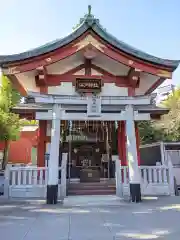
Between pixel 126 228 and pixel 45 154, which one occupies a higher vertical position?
pixel 45 154

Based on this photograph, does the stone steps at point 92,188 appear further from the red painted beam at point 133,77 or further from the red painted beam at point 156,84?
the red painted beam at point 156,84

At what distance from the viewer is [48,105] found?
25.3 feet

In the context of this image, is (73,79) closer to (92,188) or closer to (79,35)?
(79,35)

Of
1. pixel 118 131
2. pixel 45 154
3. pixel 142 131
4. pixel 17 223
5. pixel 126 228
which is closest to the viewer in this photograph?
pixel 126 228

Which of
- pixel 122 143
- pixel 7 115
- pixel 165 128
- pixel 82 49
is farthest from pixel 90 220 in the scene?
pixel 7 115

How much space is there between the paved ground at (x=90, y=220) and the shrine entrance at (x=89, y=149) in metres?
3.65

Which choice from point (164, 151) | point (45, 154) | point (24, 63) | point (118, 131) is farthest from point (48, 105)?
point (164, 151)

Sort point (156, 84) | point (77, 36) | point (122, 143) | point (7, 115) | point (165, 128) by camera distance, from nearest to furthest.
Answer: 1. point (77, 36)
2. point (156, 84)
3. point (122, 143)
4. point (165, 128)
5. point (7, 115)

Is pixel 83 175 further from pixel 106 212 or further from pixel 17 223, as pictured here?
pixel 17 223

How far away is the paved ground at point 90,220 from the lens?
12.5 ft

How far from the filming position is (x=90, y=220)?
193 inches

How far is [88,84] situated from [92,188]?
3987 millimetres

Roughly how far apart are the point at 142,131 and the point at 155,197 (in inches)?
392

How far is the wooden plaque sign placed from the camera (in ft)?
30.2
